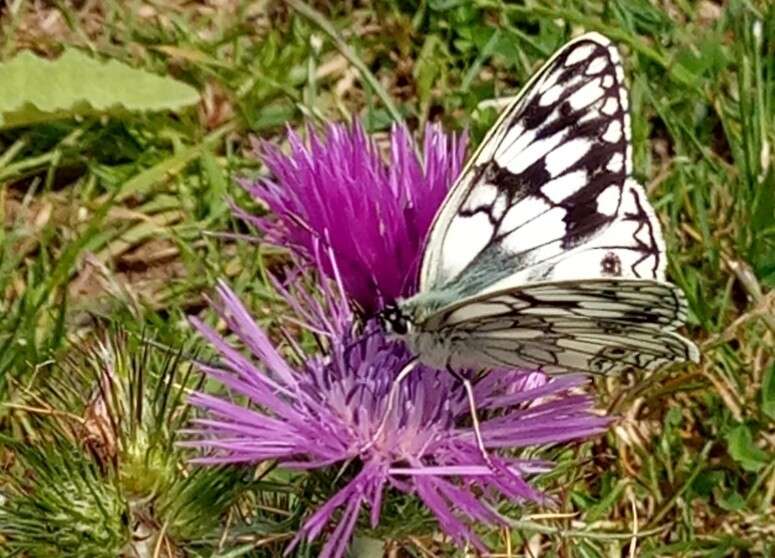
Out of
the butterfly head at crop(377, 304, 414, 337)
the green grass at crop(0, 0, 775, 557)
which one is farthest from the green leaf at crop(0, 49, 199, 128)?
the butterfly head at crop(377, 304, 414, 337)

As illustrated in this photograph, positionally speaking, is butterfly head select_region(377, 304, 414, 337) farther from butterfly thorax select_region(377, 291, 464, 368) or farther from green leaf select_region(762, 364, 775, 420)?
green leaf select_region(762, 364, 775, 420)

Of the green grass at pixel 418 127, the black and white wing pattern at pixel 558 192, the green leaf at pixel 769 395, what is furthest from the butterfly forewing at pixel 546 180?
the green leaf at pixel 769 395

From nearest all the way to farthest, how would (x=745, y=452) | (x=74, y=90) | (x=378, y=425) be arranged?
1. (x=378, y=425)
2. (x=745, y=452)
3. (x=74, y=90)

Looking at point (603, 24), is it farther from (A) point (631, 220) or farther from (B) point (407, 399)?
(B) point (407, 399)

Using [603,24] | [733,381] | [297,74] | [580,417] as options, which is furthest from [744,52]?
[580,417]

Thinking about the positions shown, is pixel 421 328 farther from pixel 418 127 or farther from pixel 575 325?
pixel 418 127

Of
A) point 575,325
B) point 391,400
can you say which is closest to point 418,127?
point 391,400
